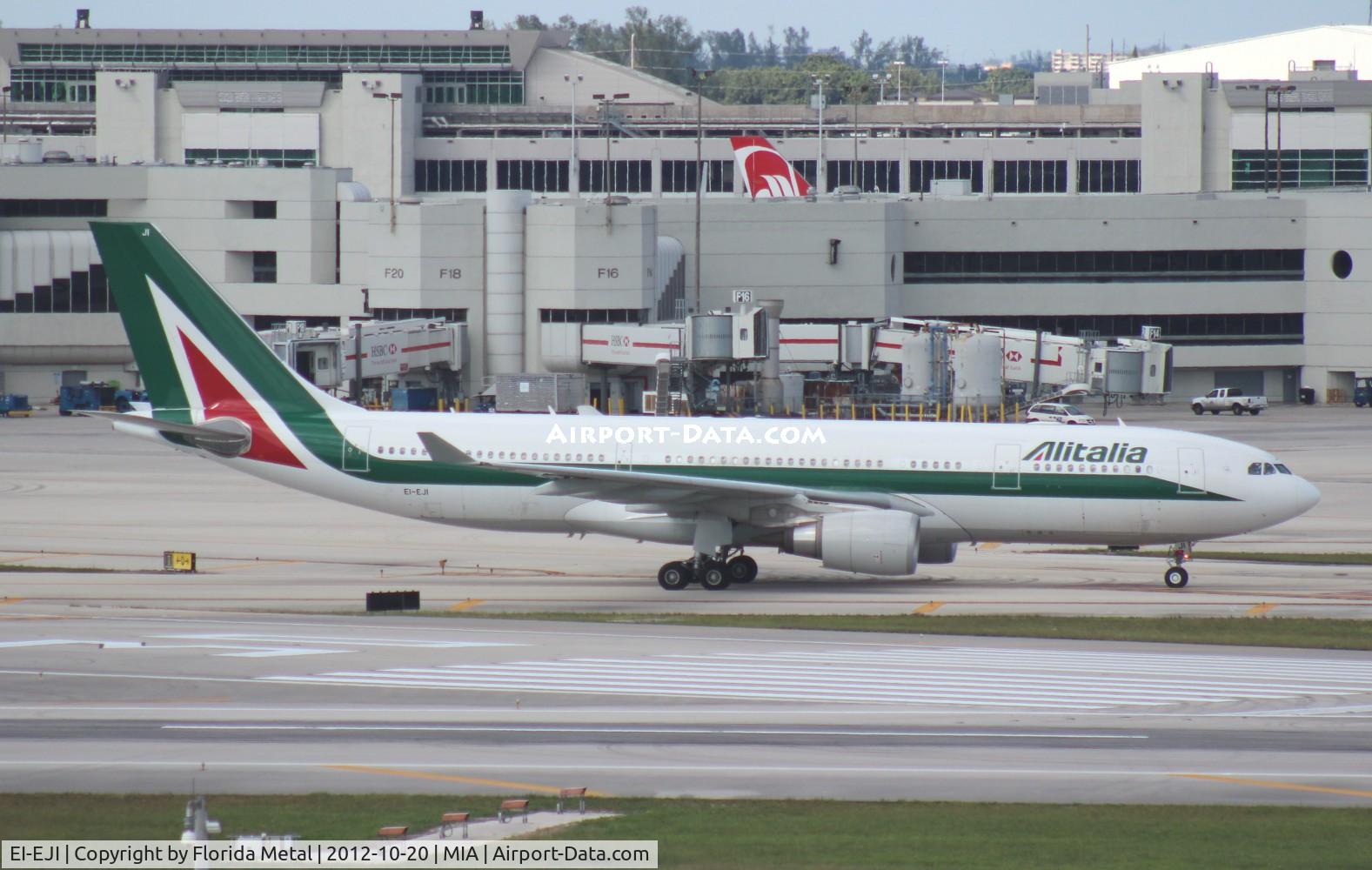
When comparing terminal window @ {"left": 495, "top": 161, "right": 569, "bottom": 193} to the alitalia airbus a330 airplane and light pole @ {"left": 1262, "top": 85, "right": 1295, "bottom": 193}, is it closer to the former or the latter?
light pole @ {"left": 1262, "top": 85, "right": 1295, "bottom": 193}

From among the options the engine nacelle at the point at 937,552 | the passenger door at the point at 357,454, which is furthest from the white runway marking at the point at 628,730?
the passenger door at the point at 357,454

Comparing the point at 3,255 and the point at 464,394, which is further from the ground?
the point at 3,255

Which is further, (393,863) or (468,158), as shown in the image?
(468,158)

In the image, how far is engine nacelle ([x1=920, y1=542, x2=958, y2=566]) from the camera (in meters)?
37.2

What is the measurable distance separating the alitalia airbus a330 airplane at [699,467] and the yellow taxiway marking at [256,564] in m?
2.66

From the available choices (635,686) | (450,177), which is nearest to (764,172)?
(450,177)

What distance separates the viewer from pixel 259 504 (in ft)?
170

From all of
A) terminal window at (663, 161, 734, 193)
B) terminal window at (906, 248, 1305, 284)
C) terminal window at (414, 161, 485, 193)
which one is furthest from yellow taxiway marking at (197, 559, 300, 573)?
terminal window at (663, 161, 734, 193)

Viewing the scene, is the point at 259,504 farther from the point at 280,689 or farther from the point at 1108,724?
the point at 1108,724

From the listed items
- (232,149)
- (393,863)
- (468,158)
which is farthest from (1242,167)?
(393,863)

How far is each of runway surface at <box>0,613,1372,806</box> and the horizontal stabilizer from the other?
7179 millimetres

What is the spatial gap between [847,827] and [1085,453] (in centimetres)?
2129

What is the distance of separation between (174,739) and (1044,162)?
115578 mm

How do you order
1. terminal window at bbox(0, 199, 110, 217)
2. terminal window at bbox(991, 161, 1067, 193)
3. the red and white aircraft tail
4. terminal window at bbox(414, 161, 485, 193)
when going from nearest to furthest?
terminal window at bbox(0, 199, 110, 217) < the red and white aircraft tail < terminal window at bbox(414, 161, 485, 193) < terminal window at bbox(991, 161, 1067, 193)
